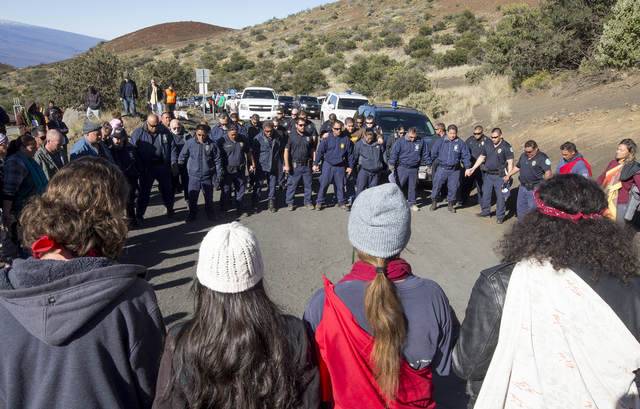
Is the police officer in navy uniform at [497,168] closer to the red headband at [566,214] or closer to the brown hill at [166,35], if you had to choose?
the red headband at [566,214]

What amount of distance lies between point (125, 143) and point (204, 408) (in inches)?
282

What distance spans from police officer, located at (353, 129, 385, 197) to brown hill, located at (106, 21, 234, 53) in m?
84.3

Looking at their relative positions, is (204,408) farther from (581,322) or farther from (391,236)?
(581,322)

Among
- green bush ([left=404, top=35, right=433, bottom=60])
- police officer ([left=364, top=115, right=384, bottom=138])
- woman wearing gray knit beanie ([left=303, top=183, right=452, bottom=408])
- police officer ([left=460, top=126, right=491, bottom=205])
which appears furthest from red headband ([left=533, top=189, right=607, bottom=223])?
green bush ([left=404, top=35, right=433, bottom=60])

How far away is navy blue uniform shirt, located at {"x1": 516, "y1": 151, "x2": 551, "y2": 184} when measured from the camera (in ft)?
25.4

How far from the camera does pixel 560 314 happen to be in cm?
187

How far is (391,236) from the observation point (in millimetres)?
2002

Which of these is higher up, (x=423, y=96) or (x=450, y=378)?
(x=423, y=96)

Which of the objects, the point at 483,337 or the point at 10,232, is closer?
the point at 483,337

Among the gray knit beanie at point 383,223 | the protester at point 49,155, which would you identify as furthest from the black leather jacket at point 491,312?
the protester at point 49,155

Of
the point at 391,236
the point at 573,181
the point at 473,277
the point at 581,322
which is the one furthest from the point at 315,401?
the point at 473,277

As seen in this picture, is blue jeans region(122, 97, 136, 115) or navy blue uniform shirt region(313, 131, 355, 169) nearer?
navy blue uniform shirt region(313, 131, 355, 169)

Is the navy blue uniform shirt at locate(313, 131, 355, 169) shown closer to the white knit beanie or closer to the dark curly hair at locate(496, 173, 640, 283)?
the dark curly hair at locate(496, 173, 640, 283)

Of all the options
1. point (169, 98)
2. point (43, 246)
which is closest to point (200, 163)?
point (43, 246)
